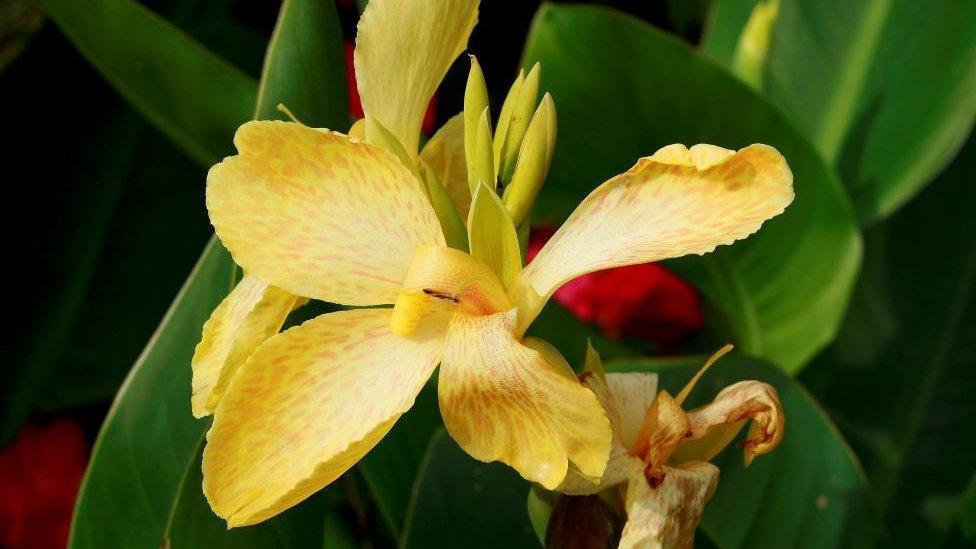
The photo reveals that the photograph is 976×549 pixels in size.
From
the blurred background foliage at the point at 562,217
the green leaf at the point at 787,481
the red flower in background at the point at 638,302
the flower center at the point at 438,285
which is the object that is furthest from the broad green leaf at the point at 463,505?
the red flower in background at the point at 638,302

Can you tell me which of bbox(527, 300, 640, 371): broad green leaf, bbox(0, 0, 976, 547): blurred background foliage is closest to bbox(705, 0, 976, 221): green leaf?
bbox(0, 0, 976, 547): blurred background foliage

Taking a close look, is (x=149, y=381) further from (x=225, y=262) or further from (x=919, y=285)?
(x=919, y=285)

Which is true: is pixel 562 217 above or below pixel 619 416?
below

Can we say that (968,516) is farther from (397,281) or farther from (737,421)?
(397,281)

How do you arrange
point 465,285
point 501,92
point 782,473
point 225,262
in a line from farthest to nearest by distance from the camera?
point 501,92
point 782,473
point 225,262
point 465,285

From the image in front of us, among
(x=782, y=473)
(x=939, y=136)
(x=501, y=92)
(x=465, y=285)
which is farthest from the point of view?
(x=501, y=92)

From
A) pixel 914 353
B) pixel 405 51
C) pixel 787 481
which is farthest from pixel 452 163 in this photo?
pixel 914 353

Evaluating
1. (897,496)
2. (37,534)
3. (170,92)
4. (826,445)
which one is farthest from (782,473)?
(37,534)

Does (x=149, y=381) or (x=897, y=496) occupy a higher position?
(x=149, y=381)
